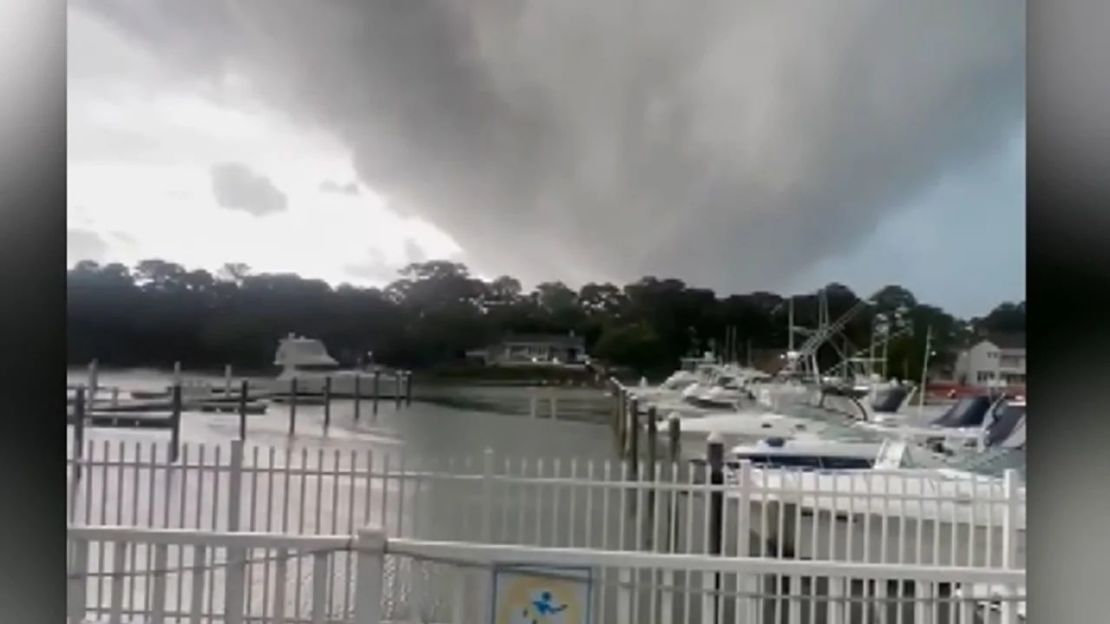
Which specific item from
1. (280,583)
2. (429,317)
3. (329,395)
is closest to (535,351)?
(429,317)

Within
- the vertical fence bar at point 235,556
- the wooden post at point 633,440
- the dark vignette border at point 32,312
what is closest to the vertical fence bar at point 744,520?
the wooden post at point 633,440

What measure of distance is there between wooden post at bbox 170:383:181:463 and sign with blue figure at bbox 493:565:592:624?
0.87 metres

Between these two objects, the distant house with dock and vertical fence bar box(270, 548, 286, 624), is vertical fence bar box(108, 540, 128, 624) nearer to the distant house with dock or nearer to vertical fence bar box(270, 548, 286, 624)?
vertical fence bar box(270, 548, 286, 624)

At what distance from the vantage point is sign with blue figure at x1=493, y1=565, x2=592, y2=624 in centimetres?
217

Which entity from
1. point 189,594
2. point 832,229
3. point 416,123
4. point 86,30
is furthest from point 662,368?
point 86,30

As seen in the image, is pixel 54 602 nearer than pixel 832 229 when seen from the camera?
Yes

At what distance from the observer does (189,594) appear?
2.27 m

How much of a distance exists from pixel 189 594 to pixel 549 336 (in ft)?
3.63

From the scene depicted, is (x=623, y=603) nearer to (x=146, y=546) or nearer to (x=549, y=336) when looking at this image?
(x=549, y=336)

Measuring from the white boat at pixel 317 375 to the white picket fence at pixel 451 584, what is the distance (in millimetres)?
350

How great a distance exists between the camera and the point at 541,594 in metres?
2.18

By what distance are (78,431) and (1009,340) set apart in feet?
7.18

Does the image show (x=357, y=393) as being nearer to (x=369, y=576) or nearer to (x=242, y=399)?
(x=242, y=399)

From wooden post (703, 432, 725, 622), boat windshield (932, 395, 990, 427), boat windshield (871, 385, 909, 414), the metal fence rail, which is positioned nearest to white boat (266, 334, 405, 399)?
the metal fence rail
